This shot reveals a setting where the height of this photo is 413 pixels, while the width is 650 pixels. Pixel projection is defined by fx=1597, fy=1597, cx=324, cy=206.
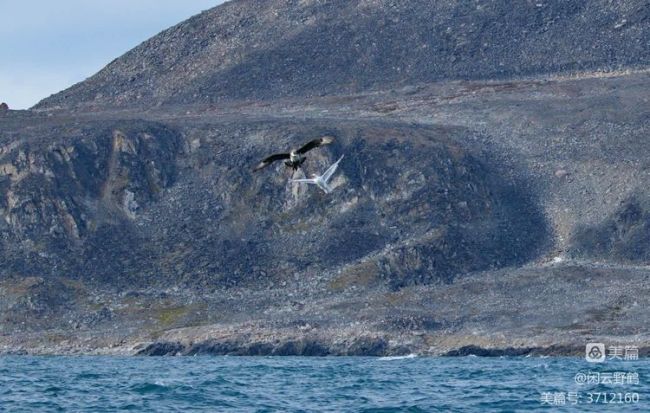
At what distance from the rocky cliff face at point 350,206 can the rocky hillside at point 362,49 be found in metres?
0.38

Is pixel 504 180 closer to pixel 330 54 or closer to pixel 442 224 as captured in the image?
pixel 442 224

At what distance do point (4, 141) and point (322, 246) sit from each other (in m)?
30.5

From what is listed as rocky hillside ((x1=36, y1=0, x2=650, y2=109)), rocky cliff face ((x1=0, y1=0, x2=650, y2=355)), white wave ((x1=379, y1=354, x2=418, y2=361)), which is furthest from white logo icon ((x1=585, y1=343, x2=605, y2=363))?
rocky hillside ((x1=36, y1=0, x2=650, y2=109))

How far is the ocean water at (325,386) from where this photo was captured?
54.9 metres

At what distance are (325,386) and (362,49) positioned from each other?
316ft

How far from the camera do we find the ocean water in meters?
54.9

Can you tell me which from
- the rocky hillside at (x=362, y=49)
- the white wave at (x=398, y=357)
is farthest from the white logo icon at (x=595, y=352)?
the rocky hillside at (x=362, y=49)

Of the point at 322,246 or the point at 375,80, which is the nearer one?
the point at 322,246

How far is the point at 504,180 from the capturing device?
125m

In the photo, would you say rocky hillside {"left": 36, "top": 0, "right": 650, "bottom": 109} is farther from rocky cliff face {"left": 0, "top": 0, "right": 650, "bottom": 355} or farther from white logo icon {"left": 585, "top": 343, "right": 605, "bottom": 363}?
white logo icon {"left": 585, "top": 343, "right": 605, "bottom": 363}

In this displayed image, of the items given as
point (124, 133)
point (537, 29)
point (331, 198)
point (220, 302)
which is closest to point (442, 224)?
point (331, 198)

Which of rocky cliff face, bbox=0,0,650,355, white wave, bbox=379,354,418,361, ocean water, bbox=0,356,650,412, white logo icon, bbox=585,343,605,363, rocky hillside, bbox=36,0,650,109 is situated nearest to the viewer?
ocean water, bbox=0,356,650,412

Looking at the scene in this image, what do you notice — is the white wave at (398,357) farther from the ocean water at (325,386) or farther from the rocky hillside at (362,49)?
the rocky hillside at (362,49)

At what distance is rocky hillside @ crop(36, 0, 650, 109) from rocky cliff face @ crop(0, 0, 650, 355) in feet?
1.24
